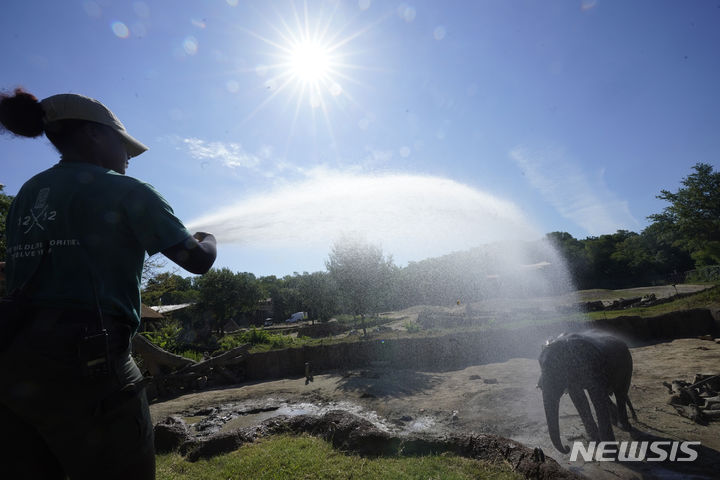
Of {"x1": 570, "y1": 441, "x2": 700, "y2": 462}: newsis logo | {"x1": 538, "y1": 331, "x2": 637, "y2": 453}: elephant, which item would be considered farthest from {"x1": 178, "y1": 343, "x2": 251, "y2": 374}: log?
{"x1": 570, "y1": 441, "x2": 700, "y2": 462}: newsis logo

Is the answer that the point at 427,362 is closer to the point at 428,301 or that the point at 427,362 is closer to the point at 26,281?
the point at 26,281

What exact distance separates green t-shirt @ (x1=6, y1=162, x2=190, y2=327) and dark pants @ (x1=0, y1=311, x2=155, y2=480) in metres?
0.11

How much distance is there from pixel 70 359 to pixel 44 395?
156mm

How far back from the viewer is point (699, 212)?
35.4 metres

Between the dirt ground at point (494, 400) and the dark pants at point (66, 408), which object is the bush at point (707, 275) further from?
the dark pants at point (66, 408)

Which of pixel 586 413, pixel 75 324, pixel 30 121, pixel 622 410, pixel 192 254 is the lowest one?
pixel 622 410

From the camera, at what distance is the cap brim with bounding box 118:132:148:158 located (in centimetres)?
189

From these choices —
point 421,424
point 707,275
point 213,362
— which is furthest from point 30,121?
point 707,275

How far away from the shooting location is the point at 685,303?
18.5 metres

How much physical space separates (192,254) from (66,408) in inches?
28.8

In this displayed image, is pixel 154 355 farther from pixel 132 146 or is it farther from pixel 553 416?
pixel 553 416

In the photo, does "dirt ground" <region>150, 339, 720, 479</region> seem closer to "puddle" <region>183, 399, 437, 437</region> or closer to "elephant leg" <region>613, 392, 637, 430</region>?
"puddle" <region>183, 399, 437, 437</region>

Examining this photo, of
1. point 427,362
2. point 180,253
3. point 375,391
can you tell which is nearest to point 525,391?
point 375,391

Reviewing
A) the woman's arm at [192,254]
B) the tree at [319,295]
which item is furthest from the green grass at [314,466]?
the tree at [319,295]
